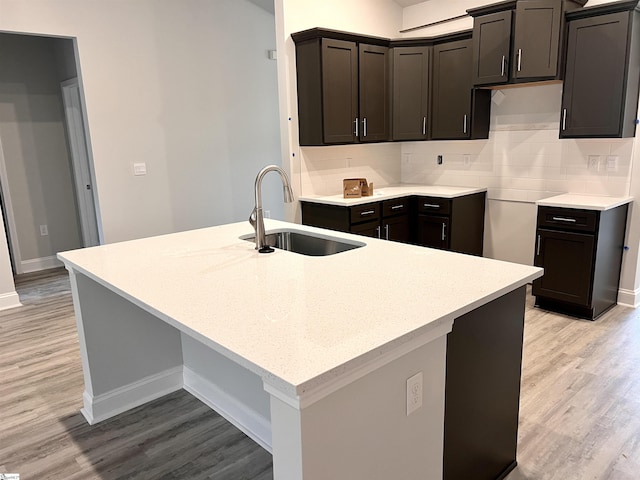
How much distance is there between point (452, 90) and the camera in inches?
179

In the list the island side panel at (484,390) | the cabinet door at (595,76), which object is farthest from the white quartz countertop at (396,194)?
the island side panel at (484,390)

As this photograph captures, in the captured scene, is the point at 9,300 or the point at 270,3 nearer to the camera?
the point at 9,300

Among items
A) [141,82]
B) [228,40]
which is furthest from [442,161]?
[141,82]

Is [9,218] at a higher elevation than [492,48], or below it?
below

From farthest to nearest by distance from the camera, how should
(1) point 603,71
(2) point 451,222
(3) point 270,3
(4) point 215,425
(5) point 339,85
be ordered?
1. (3) point 270,3
2. (2) point 451,222
3. (5) point 339,85
4. (1) point 603,71
5. (4) point 215,425

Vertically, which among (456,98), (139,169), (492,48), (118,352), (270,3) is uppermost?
(270,3)

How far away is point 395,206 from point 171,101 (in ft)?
8.26

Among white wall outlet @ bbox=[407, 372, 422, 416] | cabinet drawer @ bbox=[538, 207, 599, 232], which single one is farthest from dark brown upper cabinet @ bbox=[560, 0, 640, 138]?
white wall outlet @ bbox=[407, 372, 422, 416]

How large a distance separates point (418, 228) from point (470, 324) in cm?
302

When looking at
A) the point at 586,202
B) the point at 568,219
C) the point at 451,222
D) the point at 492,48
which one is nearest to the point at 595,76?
the point at 492,48

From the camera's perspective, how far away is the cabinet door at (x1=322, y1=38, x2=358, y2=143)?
163 inches

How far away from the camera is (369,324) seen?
138 centimetres

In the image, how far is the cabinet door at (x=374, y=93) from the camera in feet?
14.6

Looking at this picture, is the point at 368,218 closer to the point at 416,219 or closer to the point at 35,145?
the point at 416,219
